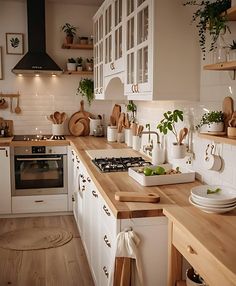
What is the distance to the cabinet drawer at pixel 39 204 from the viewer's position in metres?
4.41

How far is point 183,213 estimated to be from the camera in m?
1.85

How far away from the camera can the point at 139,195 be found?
2.07m

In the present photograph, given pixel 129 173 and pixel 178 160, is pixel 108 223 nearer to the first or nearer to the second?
pixel 129 173

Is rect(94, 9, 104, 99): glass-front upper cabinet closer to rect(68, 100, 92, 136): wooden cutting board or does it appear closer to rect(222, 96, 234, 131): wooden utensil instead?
rect(68, 100, 92, 136): wooden cutting board

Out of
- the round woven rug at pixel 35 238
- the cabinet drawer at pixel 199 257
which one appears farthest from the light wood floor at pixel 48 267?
the cabinet drawer at pixel 199 257

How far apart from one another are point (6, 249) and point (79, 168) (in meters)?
1.04

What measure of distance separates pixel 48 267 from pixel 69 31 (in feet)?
9.98

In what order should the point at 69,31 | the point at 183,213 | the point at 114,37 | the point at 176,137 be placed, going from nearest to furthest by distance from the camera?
the point at 183,213 → the point at 176,137 → the point at 114,37 → the point at 69,31

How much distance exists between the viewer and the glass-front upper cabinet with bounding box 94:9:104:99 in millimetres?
4145

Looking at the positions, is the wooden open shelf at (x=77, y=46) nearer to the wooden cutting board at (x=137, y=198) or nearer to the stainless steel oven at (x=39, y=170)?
the stainless steel oven at (x=39, y=170)

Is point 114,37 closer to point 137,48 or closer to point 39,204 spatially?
point 137,48

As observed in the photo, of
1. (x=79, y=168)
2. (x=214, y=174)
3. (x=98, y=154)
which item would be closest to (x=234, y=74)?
(x=214, y=174)

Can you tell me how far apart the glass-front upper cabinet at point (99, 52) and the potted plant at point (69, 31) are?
17.1 inches

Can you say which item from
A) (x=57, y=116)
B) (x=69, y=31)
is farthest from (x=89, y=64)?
(x=57, y=116)
